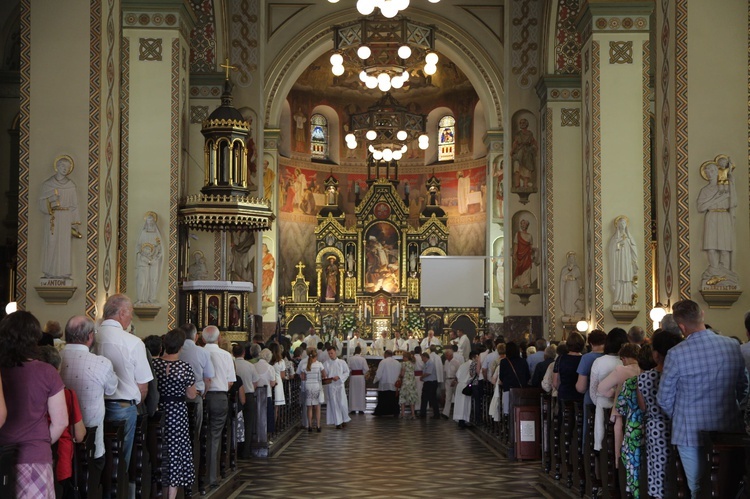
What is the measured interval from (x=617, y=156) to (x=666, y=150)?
15.6ft

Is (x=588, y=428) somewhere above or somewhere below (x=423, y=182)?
below

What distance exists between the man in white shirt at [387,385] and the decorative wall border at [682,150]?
11.8 metres

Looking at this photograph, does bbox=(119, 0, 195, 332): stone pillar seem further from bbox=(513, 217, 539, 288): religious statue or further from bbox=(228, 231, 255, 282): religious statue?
bbox=(513, 217, 539, 288): religious statue

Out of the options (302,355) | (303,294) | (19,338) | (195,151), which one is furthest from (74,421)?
(303,294)

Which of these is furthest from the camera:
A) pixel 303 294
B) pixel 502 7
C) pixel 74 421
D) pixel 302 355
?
pixel 303 294

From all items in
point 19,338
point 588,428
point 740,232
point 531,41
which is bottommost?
point 588,428

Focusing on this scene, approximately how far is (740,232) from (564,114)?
35.4 ft

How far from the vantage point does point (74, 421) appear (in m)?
6.45

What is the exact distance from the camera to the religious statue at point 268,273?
29.6 m

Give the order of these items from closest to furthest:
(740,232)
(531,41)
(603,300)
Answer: (740,232) < (603,300) < (531,41)

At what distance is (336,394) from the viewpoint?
1973 cm

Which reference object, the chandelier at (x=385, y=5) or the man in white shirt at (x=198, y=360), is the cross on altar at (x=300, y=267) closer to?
the chandelier at (x=385, y=5)

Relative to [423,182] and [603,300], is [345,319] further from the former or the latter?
[603,300]

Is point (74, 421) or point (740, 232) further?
point (740, 232)
